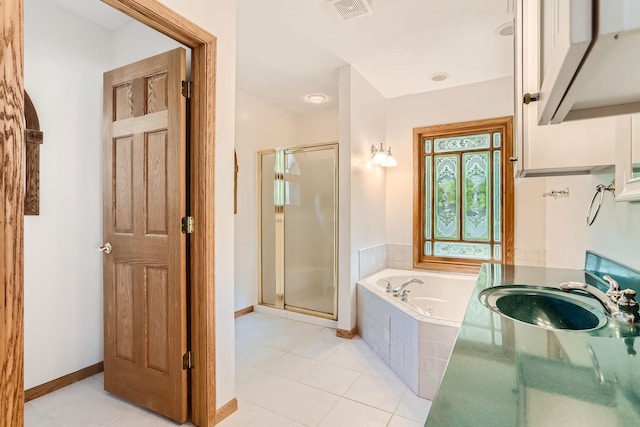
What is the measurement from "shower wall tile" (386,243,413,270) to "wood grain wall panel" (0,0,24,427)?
10.5 ft

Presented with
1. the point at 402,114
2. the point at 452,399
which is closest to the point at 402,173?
the point at 402,114

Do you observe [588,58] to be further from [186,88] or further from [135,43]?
[135,43]

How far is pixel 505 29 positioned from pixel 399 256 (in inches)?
91.4

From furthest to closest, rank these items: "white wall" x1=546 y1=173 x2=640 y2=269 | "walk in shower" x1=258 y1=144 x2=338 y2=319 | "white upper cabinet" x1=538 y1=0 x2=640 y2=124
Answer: "walk in shower" x1=258 y1=144 x2=338 y2=319 < "white wall" x1=546 y1=173 x2=640 y2=269 < "white upper cabinet" x1=538 y1=0 x2=640 y2=124

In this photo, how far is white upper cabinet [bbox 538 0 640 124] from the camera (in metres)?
0.36

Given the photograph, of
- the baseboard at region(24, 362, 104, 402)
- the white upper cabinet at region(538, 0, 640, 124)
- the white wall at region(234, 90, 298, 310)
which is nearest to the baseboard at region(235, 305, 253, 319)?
the white wall at region(234, 90, 298, 310)

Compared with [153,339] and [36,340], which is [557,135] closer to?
[153,339]

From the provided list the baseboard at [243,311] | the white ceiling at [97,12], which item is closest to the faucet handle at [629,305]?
the white ceiling at [97,12]

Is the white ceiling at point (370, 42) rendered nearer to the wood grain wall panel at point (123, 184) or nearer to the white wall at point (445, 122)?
the white wall at point (445, 122)

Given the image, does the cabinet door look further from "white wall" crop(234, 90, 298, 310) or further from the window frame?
"white wall" crop(234, 90, 298, 310)

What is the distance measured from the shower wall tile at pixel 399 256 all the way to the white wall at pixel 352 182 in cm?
56

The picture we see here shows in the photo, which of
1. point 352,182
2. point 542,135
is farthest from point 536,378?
point 352,182

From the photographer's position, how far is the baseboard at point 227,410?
5.57 ft

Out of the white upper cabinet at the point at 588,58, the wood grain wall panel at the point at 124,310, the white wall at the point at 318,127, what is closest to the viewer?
the white upper cabinet at the point at 588,58
